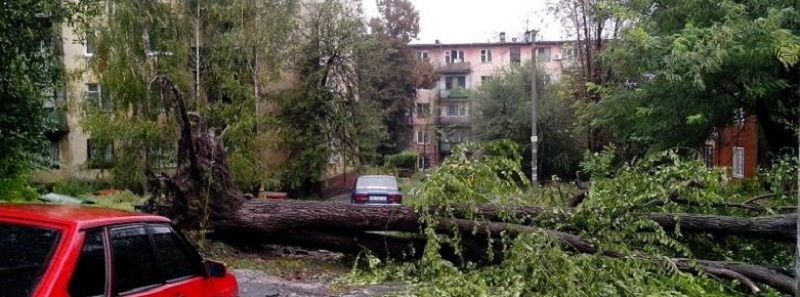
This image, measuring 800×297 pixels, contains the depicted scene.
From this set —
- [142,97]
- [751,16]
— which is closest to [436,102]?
[142,97]

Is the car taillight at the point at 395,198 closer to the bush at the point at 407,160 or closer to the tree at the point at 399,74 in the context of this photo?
the tree at the point at 399,74

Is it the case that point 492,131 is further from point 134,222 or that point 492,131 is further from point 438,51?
point 134,222

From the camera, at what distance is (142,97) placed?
21422mm

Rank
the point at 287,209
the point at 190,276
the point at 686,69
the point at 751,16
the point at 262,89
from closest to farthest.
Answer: the point at 190,276 < the point at 287,209 < the point at 686,69 < the point at 751,16 < the point at 262,89

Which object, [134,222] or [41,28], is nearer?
[134,222]

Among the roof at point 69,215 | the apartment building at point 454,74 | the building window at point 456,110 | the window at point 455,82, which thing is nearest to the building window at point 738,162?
the roof at point 69,215

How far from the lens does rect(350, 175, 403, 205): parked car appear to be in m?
21.2

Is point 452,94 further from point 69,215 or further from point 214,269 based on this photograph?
point 69,215

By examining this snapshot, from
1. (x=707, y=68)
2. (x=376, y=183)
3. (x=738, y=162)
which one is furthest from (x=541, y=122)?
(x=707, y=68)

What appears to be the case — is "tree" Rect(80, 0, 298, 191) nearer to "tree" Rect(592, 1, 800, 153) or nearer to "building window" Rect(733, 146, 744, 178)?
"tree" Rect(592, 1, 800, 153)

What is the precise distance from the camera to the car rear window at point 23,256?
3.19 meters

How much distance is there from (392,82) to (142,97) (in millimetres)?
25943

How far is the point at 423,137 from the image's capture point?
57344 mm

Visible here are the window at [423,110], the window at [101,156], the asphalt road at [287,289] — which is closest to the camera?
the asphalt road at [287,289]
